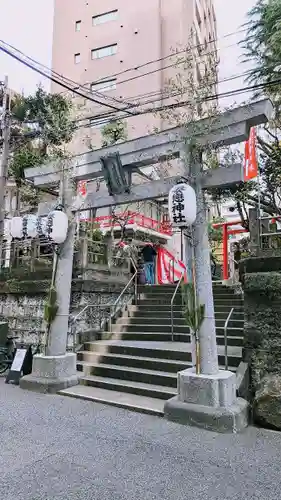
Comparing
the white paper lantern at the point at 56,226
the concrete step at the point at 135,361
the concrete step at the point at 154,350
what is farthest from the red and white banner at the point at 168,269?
the white paper lantern at the point at 56,226

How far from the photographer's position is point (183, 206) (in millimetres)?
5355

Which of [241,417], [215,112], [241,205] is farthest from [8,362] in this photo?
[241,205]

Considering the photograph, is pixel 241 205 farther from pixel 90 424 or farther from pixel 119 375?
pixel 90 424

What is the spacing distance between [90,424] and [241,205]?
1012 centimetres

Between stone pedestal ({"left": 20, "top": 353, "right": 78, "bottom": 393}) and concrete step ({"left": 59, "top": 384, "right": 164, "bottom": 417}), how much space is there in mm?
180

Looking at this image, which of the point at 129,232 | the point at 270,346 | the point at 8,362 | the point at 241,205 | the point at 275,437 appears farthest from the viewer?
the point at 129,232

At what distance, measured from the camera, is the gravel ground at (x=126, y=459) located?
127 inches

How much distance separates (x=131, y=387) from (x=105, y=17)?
27394 millimetres

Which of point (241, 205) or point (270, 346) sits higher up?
point (241, 205)

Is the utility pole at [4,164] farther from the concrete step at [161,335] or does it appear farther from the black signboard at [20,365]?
the concrete step at [161,335]

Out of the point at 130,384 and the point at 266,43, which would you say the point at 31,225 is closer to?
the point at 130,384

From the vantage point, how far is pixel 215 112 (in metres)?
5.79

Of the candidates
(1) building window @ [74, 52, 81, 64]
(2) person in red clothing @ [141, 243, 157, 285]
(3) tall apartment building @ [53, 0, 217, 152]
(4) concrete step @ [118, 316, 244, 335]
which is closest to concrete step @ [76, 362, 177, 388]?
(4) concrete step @ [118, 316, 244, 335]

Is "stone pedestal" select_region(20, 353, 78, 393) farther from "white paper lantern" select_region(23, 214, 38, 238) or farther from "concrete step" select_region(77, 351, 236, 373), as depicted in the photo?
"white paper lantern" select_region(23, 214, 38, 238)
